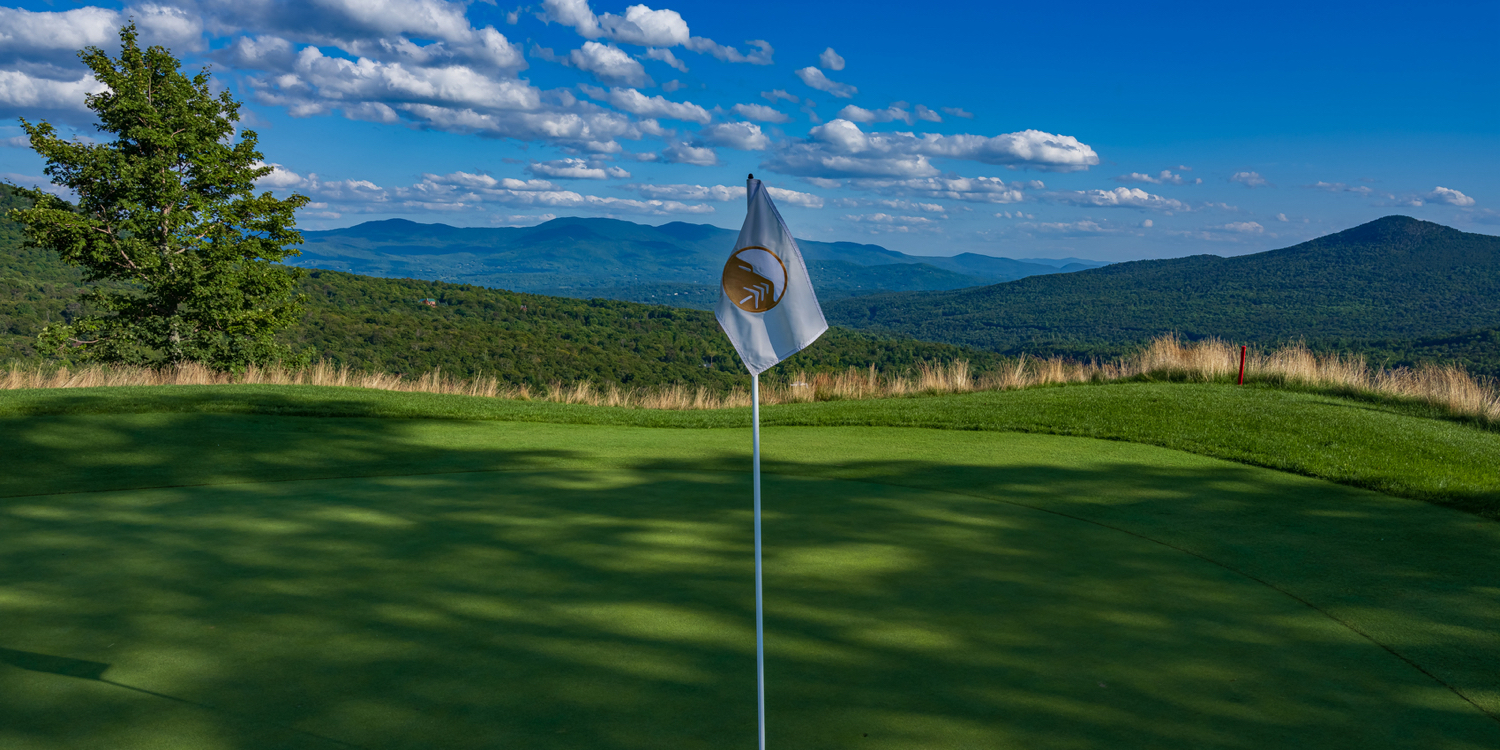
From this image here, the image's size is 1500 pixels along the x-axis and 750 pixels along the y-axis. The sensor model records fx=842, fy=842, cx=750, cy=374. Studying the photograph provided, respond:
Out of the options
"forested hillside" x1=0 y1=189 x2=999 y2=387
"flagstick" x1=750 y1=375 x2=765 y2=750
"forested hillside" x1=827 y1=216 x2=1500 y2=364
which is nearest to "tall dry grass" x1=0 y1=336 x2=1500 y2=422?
"flagstick" x1=750 y1=375 x2=765 y2=750

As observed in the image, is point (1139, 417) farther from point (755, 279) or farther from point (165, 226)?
point (165, 226)

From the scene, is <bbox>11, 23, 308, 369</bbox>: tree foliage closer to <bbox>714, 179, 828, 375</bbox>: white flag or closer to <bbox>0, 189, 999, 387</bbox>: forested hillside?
<bbox>0, 189, 999, 387</bbox>: forested hillside

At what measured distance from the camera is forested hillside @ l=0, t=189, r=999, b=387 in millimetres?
44906

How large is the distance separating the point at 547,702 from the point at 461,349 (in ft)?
161

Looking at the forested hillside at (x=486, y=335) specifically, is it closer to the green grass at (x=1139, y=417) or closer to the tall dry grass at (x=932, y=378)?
the tall dry grass at (x=932, y=378)

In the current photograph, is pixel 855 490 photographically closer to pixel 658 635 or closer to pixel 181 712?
pixel 658 635

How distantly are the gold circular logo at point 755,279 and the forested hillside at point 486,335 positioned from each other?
103ft

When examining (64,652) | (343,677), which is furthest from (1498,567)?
(64,652)

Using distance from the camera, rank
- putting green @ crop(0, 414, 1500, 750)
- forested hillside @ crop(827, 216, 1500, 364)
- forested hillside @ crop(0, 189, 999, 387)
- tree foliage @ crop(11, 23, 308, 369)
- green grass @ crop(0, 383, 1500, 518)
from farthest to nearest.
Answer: forested hillside @ crop(827, 216, 1500, 364), forested hillside @ crop(0, 189, 999, 387), tree foliage @ crop(11, 23, 308, 369), green grass @ crop(0, 383, 1500, 518), putting green @ crop(0, 414, 1500, 750)

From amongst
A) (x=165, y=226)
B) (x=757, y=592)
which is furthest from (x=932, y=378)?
(x=165, y=226)

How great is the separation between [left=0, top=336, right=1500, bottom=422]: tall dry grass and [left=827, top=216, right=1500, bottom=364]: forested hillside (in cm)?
5956

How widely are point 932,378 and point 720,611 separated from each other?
1390cm

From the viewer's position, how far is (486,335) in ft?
177

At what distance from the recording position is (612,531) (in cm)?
554
